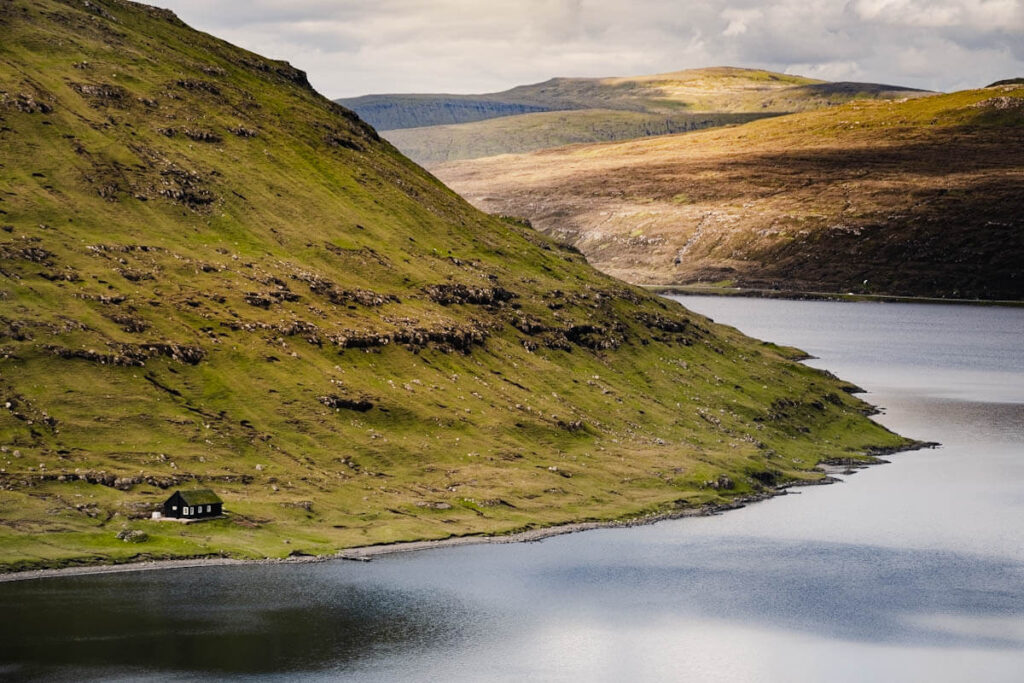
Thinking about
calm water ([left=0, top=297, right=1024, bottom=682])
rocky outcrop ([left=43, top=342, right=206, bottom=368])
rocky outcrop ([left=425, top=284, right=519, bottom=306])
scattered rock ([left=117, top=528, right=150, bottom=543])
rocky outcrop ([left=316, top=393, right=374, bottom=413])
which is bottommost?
calm water ([left=0, top=297, right=1024, bottom=682])

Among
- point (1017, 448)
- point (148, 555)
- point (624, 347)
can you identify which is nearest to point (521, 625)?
point (148, 555)

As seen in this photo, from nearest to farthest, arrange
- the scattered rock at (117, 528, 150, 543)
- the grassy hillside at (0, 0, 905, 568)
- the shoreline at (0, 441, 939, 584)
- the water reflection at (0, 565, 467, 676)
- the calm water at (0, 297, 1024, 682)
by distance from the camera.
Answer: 1. the water reflection at (0, 565, 467, 676)
2. the calm water at (0, 297, 1024, 682)
3. the shoreline at (0, 441, 939, 584)
4. the scattered rock at (117, 528, 150, 543)
5. the grassy hillside at (0, 0, 905, 568)

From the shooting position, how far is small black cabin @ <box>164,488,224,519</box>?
324 ft

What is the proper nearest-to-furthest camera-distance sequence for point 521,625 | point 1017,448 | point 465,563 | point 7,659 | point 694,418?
point 7,659 < point 521,625 < point 465,563 < point 694,418 < point 1017,448

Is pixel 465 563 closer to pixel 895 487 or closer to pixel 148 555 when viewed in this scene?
pixel 148 555

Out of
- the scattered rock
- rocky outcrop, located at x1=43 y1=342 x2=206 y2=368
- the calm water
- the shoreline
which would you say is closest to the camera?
the calm water

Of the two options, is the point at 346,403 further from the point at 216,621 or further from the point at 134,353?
the point at 216,621

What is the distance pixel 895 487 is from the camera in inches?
5408

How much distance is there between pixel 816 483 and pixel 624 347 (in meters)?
38.2

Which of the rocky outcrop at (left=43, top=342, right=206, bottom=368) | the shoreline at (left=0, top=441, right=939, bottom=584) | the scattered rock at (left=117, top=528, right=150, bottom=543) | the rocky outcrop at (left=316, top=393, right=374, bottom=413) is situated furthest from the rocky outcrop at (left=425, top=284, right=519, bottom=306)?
the scattered rock at (left=117, top=528, right=150, bottom=543)

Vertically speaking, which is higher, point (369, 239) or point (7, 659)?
point (369, 239)

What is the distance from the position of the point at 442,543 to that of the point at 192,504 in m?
19.7

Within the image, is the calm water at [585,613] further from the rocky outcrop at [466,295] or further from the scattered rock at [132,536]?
the rocky outcrop at [466,295]

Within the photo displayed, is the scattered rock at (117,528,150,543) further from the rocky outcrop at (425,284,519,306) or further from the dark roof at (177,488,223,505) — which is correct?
the rocky outcrop at (425,284,519,306)
